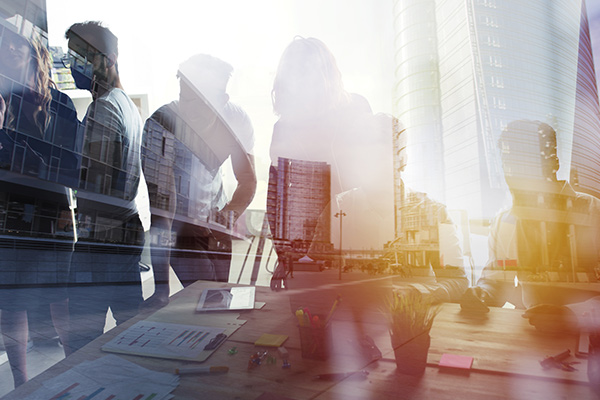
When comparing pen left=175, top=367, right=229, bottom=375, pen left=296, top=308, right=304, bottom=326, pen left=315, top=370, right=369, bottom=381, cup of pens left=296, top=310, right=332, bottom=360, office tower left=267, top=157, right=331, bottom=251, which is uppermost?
office tower left=267, top=157, right=331, bottom=251

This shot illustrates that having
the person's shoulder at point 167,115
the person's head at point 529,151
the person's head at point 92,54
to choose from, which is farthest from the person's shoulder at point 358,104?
the person's head at point 92,54

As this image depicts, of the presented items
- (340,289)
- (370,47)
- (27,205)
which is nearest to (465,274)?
(340,289)

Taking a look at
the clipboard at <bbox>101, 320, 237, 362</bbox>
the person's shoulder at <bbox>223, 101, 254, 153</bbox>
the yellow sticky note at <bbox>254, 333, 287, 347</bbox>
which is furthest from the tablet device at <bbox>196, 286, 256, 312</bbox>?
the person's shoulder at <bbox>223, 101, 254, 153</bbox>

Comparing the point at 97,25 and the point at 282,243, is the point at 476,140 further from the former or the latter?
the point at 97,25

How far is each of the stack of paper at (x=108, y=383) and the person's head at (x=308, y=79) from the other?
3.42ft

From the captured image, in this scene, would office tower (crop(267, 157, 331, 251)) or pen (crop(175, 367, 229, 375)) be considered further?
office tower (crop(267, 157, 331, 251))

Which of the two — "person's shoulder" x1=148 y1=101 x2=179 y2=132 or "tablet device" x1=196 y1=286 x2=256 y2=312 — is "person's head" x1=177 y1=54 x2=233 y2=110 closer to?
"person's shoulder" x1=148 y1=101 x2=179 y2=132

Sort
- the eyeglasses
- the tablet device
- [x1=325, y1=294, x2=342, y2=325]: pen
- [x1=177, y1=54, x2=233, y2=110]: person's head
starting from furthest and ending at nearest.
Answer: the eyeglasses, [x1=177, y1=54, x2=233, y2=110]: person's head, the tablet device, [x1=325, y1=294, x2=342, y2=325]: pen

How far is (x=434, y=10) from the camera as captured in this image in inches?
39.4

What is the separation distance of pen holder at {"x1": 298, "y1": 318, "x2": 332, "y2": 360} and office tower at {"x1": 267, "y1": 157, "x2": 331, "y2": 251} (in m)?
0.28

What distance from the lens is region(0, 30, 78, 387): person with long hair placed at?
1.83 metres

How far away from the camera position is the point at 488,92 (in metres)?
0.92

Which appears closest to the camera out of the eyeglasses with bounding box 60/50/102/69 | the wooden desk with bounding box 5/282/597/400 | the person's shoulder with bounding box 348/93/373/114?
the wooden desk with bounding box 5/282/597/400

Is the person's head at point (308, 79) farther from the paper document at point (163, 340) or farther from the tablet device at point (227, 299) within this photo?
the paper document at point (163, 340)
